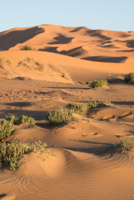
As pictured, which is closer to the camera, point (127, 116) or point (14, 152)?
point (14, 152)

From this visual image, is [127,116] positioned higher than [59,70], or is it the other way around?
[59,70]

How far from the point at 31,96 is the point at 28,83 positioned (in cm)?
352

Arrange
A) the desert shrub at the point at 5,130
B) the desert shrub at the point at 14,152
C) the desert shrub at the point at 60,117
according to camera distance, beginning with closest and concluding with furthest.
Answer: the desert shrub at the point at 14,152 → the desert shrub at the point at 5,130 → the desert shrub at the point at 60,117

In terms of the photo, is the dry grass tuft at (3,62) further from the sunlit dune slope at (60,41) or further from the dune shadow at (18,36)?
the dune shadow at (18,36)

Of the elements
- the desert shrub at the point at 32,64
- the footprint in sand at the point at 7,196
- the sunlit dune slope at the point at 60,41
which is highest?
the sunlit dune slope at the point at 60,41

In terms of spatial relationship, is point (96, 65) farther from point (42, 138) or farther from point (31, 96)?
point (42, 138)

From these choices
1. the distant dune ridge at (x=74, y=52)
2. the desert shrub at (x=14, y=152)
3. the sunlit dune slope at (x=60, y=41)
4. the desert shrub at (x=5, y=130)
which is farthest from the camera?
the sunlit dune slope at (x=60, y=41)

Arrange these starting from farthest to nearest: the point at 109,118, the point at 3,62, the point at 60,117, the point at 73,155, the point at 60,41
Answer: the point at 60,41, the point at 3,62, the point at 109,118, the point at 60,117, the point at 73,155

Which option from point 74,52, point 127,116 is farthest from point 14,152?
point 74,52

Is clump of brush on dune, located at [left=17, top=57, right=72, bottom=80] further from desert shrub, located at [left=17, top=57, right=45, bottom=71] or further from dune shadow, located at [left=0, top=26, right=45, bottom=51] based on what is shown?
dune shadow, located at [left=0, top=26, right=45, bottom=51]

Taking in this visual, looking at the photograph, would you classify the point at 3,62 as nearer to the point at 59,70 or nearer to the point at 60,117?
the point at 59,70

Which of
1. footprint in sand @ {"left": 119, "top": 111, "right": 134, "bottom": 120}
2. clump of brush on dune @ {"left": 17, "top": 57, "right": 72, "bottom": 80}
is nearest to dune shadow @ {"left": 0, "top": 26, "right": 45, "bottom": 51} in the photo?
clump of brush on dune @ {"left": 17, "top": 57, "right": 72, "bottom": 80}

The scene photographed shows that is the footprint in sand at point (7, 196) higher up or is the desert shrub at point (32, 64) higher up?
the desert shrub at point (32, 64)

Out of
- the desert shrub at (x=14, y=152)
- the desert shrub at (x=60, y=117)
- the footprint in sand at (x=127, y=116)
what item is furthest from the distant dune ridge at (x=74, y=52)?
the desert shrub at (x=14, y=152)
